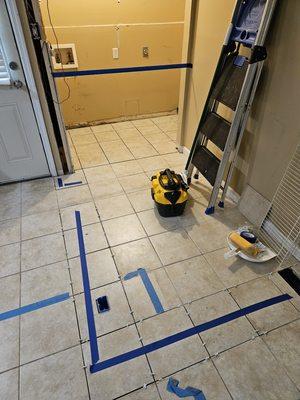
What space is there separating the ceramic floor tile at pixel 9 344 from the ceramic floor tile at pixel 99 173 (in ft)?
5.28

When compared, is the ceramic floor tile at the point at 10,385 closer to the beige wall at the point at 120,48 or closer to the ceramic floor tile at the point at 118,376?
the ceramic floor tile at the point at 118,376

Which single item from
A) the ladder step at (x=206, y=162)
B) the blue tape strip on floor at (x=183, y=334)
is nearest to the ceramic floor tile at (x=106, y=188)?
the ladder step at (x=206, y=162)

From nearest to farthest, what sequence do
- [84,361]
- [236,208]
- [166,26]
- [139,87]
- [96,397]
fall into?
[96,397] → [84,361] → [236,208] → [166,26] → [139,87]

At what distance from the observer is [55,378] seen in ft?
4.49

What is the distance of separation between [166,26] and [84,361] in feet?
13.5

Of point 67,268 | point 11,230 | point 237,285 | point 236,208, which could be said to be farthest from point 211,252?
point 11,230

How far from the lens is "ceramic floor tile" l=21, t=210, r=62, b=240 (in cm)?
221

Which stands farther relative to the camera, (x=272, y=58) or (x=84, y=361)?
(x=272, y=58)

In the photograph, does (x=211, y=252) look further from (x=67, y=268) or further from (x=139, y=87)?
(x=139, y=87)

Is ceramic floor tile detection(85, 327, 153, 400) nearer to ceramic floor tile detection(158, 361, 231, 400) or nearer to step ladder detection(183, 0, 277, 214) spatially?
ceramic floor tile detection(158, 361, 231, 400)

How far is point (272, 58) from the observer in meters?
1.84

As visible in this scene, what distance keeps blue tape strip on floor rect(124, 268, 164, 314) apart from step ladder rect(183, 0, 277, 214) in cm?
89

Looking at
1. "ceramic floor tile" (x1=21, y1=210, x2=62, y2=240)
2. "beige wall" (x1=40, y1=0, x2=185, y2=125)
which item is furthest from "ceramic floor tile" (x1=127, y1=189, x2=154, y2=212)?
"beige wall" (x1=40, y1=0, x2=185, y2=125)

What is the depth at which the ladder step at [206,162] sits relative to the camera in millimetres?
2326
